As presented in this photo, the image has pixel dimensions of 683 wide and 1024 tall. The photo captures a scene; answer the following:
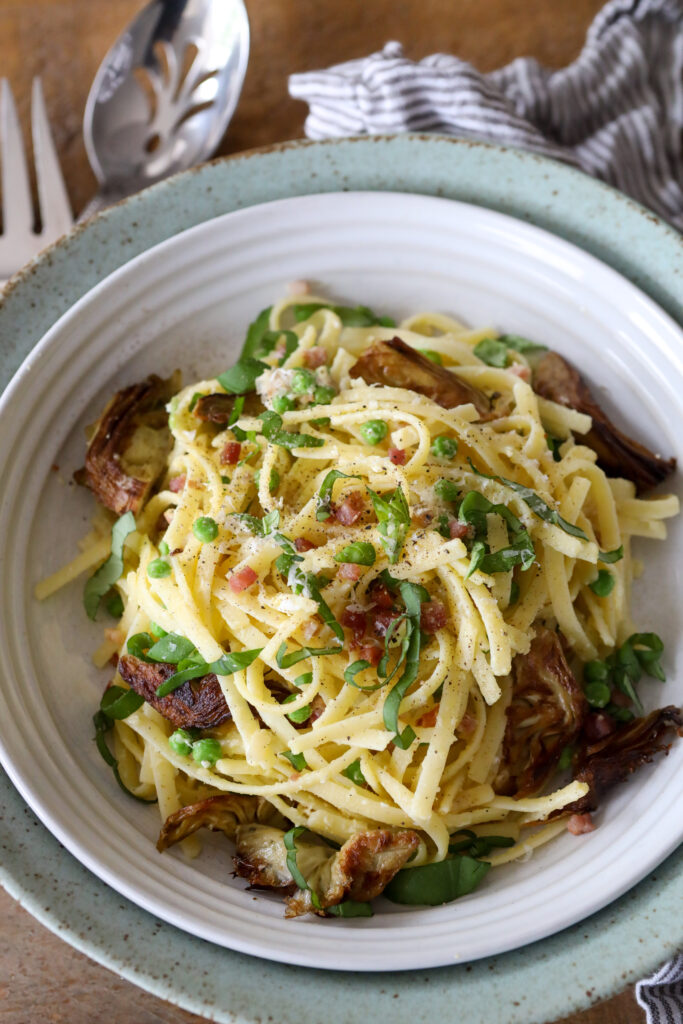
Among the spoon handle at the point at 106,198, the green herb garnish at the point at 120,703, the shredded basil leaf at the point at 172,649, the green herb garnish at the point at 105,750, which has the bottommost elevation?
the green herb garnish at the point at 105,750

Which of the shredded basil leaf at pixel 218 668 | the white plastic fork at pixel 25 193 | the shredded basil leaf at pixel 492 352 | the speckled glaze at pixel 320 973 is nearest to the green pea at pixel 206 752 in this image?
the shredded basil leaf at pixel 218 668

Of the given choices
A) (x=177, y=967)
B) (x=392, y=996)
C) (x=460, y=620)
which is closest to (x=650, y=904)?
(x=392, y=996)

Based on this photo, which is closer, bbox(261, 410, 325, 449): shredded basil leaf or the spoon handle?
bbox(261, 410, 325, 449): shredded basil leaf

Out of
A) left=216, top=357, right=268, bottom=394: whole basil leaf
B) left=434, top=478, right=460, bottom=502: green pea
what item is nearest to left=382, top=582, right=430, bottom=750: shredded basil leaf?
left=434, top=478, right=460, bottom=502: green pea

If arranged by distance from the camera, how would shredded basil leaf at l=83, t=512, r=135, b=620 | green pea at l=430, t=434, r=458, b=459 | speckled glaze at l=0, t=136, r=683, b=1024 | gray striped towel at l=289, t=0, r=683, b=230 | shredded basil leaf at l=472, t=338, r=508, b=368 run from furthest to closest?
gray striped towel at l=289, t=0, r=683, b=230, shredded basil leaf at l=472, t=338, r=508, b=368, shredded basil leaf at l=83, t=512, r=135, b=620, green pea at l=430, t=434, r=458, b=459, speckled glaze at l=0, t=136, r=683, b=1024

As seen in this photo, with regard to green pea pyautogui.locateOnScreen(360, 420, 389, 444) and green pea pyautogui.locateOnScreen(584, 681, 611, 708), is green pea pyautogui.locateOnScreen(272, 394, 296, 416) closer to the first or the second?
green pea pyautogui.locateOnScreen(360, 420, 389, 444)

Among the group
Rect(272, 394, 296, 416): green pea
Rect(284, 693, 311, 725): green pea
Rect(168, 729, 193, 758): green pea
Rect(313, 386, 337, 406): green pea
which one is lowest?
Rect(168, 729, 193, 758): green pea

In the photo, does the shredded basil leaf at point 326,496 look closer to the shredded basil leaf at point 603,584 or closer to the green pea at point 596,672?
the shredded basil leaf at point 603,584
